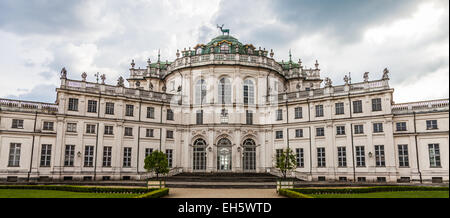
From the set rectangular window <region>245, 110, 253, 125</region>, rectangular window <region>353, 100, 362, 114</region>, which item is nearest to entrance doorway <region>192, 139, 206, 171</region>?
rectangular window <region>245, 110, 253, 125</region>

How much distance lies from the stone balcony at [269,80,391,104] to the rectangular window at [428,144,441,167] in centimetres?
831

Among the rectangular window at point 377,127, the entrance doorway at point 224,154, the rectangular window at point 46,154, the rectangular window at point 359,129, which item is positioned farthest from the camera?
the entrance doorway at point 224,154

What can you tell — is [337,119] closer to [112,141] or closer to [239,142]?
[239,142]

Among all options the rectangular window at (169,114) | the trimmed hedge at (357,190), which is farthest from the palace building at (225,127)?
the trimmed hedge at (357,190)

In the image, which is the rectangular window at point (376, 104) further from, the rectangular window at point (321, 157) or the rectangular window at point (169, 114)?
the rectangular window at point (169, 114)

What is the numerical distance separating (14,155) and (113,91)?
13488 millimetres

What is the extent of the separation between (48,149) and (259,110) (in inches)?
1108

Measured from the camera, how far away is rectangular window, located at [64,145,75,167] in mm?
38219

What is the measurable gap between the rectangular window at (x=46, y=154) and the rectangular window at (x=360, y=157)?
123 feet

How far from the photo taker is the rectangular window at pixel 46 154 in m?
37.5
